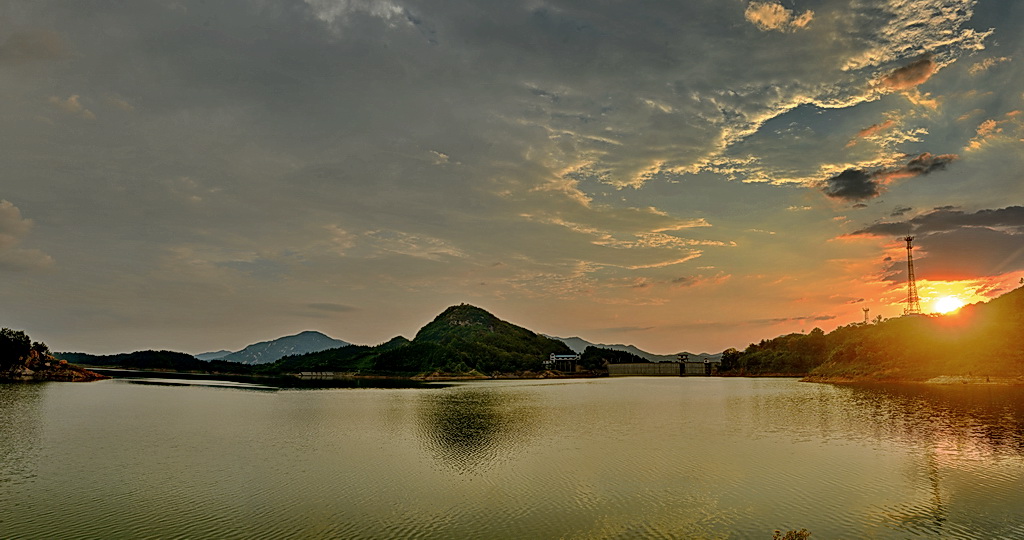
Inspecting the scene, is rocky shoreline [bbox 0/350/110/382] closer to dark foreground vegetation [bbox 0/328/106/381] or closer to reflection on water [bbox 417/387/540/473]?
dark foreground vegetation [bbox 0/328/106/381]

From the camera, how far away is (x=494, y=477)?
42156 mm

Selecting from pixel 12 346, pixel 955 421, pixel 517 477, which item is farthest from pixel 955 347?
pixel 12 346

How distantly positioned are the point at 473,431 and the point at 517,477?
28.9 meters

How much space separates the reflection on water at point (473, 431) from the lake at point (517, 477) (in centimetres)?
56

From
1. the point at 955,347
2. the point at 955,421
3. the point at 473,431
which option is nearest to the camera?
the point at 473,431

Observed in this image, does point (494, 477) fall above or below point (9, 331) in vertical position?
below

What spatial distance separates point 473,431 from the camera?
6981 cm

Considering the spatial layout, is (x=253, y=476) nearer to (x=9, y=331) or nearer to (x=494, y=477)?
(x=494, y=477)

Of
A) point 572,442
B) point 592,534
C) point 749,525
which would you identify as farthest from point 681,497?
point 572,442

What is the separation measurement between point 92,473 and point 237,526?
22.8 meters

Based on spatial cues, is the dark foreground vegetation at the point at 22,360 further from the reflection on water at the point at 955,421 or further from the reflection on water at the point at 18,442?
the reflection on water at the point at 955,421

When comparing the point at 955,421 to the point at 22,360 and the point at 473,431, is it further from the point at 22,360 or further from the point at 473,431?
the point at 22,360

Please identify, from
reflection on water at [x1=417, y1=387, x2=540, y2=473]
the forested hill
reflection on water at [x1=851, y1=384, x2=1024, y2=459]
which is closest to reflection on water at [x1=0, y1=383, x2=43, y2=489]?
reflection on water at [x1=417, y1=387, x2=540, y2=473]

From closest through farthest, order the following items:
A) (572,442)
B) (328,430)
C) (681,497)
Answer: (681,497), (572,442), (328,430)
